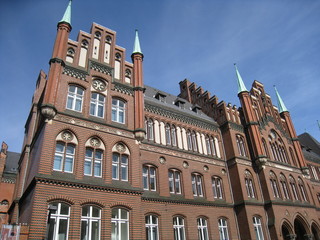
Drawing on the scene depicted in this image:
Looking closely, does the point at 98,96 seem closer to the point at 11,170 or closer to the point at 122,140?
the point at 122,140

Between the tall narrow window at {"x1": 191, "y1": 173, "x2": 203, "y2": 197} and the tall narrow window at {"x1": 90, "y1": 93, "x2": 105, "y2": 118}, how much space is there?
10.7m

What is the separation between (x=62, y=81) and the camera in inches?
745

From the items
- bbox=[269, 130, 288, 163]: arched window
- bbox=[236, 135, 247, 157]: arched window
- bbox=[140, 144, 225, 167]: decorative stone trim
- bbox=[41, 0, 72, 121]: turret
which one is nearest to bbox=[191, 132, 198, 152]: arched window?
bbox=[140, 144, 225, 167]: decorative stone trim

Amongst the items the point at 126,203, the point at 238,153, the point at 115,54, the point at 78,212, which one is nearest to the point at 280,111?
the point at 238,153

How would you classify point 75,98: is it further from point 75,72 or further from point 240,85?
point 240,85

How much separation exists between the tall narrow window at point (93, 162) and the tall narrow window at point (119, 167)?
1.03 meters

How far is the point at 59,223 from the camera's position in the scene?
577 inches

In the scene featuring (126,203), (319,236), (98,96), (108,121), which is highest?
(98,96)

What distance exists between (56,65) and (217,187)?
18.2 m

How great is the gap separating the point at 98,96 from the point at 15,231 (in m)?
10.6

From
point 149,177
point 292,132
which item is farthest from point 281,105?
point 149,177

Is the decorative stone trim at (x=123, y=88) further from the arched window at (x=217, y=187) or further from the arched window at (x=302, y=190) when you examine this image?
the arched window at (x=302, y=190)

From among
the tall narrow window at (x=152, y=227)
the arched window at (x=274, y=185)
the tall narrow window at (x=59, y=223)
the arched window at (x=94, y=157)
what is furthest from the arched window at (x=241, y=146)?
the tall narrow window at (x=59, y=223)

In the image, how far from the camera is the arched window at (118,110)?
2059 centimetres
